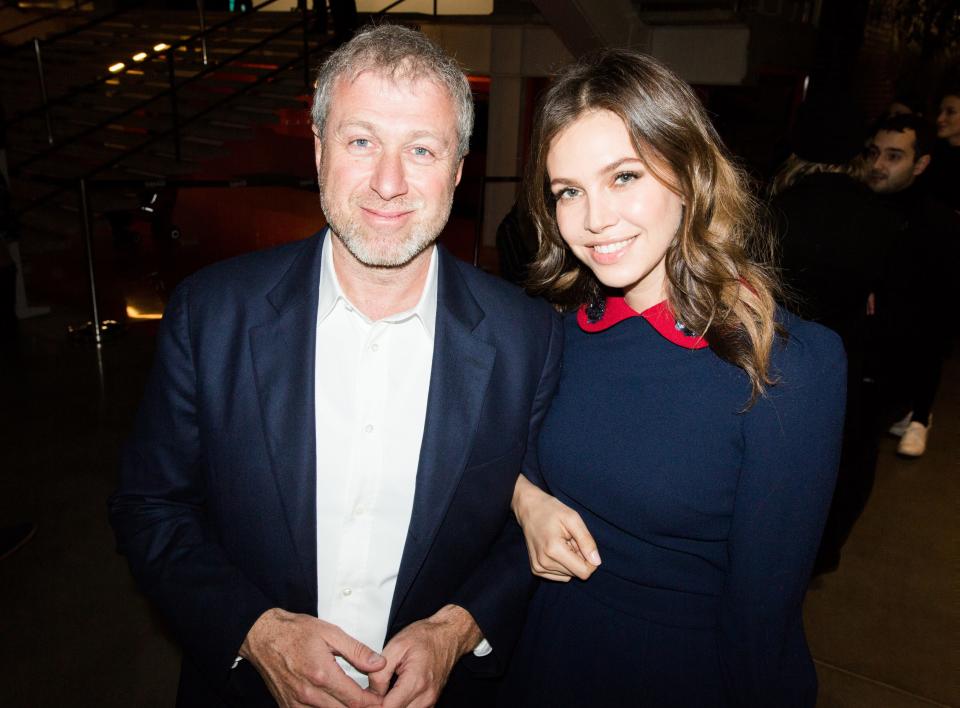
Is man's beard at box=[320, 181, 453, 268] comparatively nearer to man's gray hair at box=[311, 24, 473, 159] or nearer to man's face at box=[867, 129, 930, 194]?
man's gray hair at box=[311, 24, 473, 159]

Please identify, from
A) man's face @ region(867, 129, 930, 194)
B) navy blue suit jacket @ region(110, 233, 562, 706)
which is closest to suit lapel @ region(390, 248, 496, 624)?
navy blue suit jacket @ region(110, 233, 562, 706)

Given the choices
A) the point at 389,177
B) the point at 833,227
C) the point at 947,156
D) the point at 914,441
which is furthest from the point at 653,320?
the point at 947,156

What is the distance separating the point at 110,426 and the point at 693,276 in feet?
12.4

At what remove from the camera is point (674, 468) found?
140 cm

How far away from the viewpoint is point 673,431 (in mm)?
1411

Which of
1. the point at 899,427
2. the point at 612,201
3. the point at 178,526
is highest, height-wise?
the point at 612,201

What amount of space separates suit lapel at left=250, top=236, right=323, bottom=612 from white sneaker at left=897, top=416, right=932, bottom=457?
160 inches

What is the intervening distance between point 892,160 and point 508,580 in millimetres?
2949

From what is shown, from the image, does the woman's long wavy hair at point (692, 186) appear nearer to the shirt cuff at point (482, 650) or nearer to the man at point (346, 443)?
the man at point (346, 443)

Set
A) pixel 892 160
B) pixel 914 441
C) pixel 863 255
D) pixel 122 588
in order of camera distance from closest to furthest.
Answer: pixel 863 255
pixel 122 588
pixel 892 160
pixel 914 441

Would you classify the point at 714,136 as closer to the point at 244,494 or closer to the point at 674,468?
the point at 674,468

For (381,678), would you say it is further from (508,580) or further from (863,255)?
(863,255)

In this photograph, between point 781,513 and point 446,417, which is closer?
point 781,513

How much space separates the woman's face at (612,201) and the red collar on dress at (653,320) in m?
0.09
